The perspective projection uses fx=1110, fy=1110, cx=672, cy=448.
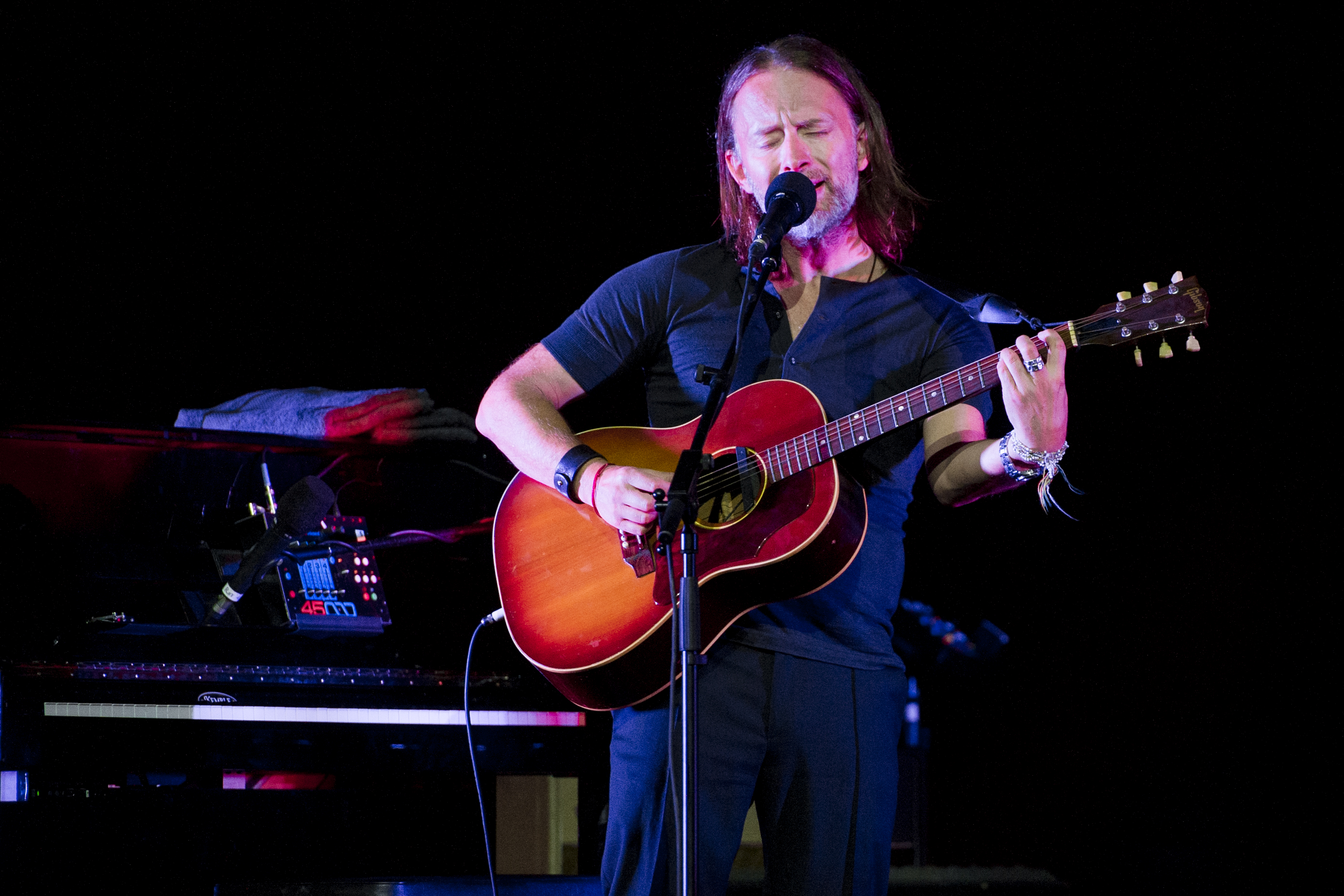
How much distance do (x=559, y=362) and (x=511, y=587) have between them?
517 mm

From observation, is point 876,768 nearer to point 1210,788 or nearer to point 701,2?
point 1210,788

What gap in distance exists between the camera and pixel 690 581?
170 centimetres

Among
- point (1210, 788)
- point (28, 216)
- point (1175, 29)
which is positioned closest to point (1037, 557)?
point (1210, 788)

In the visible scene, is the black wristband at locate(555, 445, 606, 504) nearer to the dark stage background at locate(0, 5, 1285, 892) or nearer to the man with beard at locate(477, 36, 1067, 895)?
the man with beard at locate(477, 36, 1067, 895)

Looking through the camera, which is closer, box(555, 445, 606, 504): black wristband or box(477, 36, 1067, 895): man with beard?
box(477, 36, 1067, 895): man with beard

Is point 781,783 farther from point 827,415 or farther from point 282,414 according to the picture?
point 282,414

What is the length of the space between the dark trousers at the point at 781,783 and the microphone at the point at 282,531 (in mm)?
1587

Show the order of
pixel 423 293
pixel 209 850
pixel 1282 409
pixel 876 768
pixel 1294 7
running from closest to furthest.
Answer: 1. pixel 876 768
2. pixel 209 850
3. pixel 1294 7
4. pixel 1282 409
5. pixel 423 293

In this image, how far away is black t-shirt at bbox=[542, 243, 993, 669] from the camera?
2098mm

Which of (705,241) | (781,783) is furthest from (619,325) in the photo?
(705,241)

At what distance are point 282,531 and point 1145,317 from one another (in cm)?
240

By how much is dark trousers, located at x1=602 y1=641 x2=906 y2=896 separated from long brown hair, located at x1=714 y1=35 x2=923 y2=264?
Result: 0.96m

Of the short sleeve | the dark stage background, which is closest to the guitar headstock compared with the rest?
the short sleeve

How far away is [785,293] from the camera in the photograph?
2457mm
